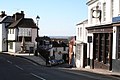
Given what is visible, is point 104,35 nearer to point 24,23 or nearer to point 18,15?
point 24,23

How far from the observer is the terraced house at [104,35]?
29547mm

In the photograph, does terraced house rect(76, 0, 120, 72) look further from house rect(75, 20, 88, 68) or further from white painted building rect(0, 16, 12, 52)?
white painted building rect(0, 16, 12, 52)

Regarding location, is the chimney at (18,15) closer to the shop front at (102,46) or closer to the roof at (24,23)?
the roof at (24,23)

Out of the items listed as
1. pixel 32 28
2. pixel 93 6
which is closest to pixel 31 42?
pixel 32 28

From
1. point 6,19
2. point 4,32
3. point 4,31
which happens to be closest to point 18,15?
point 6,19

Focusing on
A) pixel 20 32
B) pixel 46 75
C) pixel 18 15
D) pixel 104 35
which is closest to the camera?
pixel 46 75

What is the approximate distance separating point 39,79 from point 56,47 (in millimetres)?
70018

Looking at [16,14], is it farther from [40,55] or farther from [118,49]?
[118,49]

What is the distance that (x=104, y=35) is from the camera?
109ft

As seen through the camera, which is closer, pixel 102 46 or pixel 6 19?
pixel 102 46

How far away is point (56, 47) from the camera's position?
9169 centimetres

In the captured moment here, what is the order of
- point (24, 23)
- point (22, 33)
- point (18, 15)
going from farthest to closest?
1. point (18, 15)
2. point (24, 23)
3. point (22, 33)

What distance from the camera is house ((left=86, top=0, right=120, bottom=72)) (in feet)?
97.0

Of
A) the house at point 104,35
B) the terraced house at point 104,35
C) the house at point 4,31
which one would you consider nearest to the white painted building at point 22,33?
the house at point 4,31
